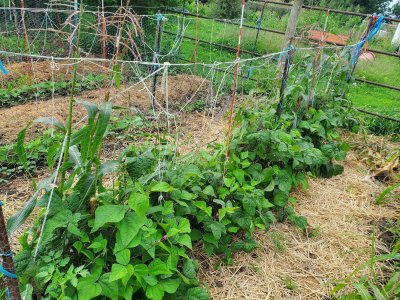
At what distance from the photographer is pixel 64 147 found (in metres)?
1.45

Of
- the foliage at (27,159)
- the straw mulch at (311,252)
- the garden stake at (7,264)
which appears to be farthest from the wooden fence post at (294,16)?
the garden stake at (7,264)

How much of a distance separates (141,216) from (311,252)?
1.42m

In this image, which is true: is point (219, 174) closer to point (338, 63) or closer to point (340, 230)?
point (340, 230)

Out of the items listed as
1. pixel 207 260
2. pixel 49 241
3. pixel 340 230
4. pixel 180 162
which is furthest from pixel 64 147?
pixel 340 230

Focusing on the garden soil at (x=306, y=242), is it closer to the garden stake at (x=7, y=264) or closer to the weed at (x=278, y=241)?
the weed at (x=278, y=241)

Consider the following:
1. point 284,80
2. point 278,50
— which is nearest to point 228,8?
point 278,50

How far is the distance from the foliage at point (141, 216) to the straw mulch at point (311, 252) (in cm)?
12

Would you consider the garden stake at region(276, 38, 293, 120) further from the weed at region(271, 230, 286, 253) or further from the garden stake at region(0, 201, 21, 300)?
the garden stake at region(0, 201, 21, 300)

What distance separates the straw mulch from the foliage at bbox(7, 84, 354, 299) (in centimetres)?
12

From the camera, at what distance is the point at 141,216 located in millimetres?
1382

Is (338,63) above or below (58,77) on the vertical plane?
above

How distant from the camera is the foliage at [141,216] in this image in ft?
4.39

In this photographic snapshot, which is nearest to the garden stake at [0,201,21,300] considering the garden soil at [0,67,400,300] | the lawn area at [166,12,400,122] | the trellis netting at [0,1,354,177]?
the trellis netting at [0,1,354,177]

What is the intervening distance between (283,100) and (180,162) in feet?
4.49
